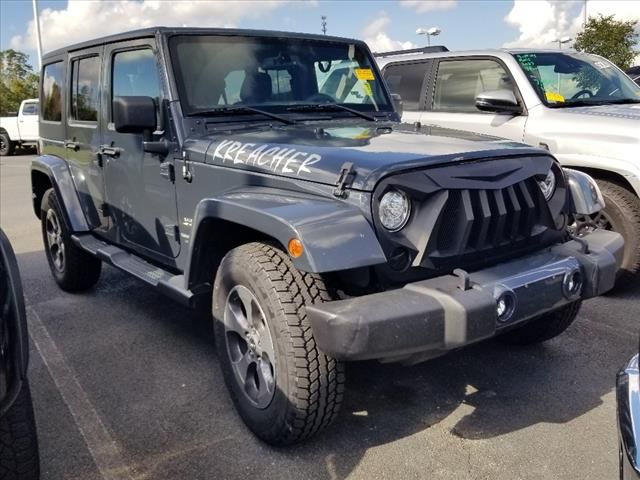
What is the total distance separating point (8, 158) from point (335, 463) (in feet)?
67.5

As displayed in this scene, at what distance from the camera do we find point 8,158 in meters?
20.1

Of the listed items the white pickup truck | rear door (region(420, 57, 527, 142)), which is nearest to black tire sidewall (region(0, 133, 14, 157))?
the white pickup truck

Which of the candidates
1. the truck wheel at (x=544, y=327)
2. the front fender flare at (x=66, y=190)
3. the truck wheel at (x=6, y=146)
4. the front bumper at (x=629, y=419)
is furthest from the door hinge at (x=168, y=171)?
the truck wheel at (x=6, y=146)

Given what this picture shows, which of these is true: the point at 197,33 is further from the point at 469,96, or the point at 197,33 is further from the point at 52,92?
the point at 469,96

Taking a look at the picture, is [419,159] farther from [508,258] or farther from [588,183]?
[588,183]

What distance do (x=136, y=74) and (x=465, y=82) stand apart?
3.33 m

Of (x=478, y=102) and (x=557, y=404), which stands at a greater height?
(x=478, y=102)

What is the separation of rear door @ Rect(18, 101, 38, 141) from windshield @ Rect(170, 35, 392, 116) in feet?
59.5

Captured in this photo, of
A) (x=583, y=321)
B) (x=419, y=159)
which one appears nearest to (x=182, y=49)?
(x=419, y=159)

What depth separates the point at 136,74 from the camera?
152 inches

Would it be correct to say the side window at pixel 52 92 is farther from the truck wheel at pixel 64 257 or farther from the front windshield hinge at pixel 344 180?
the front windshield hinge at pixel 344 180

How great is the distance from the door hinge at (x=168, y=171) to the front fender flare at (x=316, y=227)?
89cm

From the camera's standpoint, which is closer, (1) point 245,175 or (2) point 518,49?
(1) point 245,175

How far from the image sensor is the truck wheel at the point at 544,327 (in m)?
3.47
